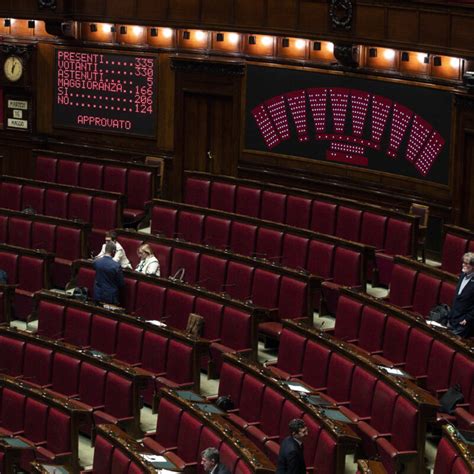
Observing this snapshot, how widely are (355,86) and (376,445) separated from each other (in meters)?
4.10

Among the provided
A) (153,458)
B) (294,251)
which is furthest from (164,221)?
(153,458)

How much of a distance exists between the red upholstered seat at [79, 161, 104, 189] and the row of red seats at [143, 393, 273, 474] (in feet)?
14.0

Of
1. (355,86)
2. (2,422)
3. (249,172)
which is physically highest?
(355,86)

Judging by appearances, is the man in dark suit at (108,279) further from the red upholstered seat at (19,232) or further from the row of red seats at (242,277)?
the red upholstered seat at (19,232)

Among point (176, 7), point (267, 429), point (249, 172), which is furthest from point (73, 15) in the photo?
point (267, 429)

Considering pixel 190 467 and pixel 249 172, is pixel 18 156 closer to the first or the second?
pixel 249 172

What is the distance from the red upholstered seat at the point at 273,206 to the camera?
31.0ft

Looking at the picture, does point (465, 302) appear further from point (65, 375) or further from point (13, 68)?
point (13, 68)

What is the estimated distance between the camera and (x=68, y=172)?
11.0m

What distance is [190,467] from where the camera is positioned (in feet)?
20.6

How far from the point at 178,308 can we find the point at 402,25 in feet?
8.49

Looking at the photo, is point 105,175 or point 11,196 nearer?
point 11,196

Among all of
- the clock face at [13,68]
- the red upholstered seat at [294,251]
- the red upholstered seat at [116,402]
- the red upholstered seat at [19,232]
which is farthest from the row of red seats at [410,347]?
the clock face at [13,68]

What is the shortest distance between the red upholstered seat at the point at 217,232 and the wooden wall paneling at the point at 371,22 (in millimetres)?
1628
